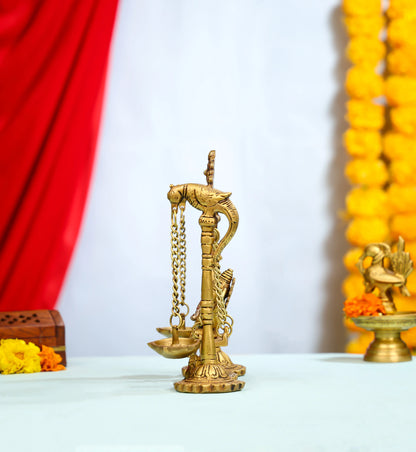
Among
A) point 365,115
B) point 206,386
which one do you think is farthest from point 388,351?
point 365,115

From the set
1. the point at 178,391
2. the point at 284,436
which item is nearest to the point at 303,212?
the point at 178,391

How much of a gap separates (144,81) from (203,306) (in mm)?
1342

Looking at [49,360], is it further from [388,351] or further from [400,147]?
[400,147]

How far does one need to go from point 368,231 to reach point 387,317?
20.8 inches

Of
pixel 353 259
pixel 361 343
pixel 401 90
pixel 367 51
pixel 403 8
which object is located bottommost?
pixel 361 343

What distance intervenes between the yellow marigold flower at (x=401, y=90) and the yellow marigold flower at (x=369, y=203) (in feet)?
0.98

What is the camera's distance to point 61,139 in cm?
229

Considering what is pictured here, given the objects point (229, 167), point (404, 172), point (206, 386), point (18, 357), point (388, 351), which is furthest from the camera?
point (229, 167)

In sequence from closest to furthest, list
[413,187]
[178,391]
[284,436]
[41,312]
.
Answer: [284,436] → [178,391] → [41,312] → [413,187]

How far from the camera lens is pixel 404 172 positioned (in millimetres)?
2195

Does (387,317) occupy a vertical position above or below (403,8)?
below

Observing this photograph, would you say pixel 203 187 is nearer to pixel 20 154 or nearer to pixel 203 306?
pixel 203 306

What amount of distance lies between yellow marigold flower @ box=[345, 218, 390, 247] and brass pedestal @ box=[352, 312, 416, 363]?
465mm

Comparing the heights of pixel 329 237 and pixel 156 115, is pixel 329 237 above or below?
below
